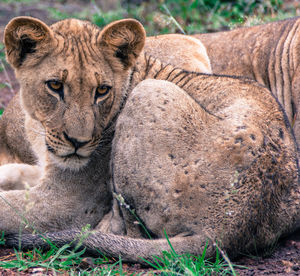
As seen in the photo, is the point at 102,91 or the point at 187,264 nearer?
the point at 187,264

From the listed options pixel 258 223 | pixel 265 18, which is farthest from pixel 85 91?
pixel 265 18

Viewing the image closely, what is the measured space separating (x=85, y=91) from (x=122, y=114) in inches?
13.2

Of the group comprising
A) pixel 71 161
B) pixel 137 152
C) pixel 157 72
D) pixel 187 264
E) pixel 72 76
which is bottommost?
pixel 187 264

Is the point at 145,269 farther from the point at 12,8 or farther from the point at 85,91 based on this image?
the point at 12,8

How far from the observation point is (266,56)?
6.98 meters

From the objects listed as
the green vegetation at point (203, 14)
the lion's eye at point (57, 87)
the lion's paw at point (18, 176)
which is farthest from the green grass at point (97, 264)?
the green vegetation at point (203, 14)

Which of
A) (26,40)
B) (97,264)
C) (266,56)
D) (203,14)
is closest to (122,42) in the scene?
(26,40)

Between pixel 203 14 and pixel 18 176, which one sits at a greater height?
pixel 18 176

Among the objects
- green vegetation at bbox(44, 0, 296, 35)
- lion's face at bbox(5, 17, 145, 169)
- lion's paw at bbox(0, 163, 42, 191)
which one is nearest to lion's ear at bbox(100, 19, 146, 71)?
lion's face at bbox(5, 17, 145, 169)

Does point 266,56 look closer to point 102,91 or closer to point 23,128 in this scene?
point 23,128

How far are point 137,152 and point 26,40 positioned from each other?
44.4 inches

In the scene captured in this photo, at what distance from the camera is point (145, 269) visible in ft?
11.7

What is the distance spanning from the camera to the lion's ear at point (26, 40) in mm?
3828

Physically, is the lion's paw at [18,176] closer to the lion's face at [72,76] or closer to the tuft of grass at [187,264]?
the lion's face at [72,76]
